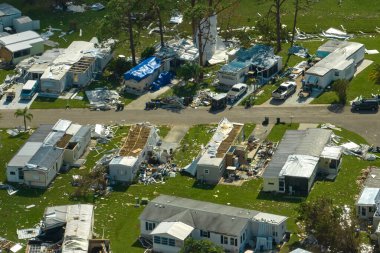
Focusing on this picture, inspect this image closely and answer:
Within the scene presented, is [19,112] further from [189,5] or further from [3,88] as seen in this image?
[189,5]

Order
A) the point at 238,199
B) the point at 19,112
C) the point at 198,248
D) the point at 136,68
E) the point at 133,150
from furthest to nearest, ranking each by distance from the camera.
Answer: the point at 136,68, the point at 19,112, the point at 133,150, the point at 238,199, the point at 198,248

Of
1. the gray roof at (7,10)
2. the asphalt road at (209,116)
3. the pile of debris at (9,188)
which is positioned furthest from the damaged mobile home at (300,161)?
the gray roof at (7,10)

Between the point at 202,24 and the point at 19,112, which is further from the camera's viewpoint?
the point at 202,24

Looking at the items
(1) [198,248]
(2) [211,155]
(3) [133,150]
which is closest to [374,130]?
(2) [211,155]

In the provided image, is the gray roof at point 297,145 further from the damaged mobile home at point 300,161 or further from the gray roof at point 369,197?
the gray roof at point 369,197

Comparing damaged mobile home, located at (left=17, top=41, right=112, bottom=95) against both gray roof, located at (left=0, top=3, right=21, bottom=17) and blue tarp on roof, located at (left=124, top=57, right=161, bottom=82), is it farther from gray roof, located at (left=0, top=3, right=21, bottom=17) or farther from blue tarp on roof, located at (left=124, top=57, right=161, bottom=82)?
gray roof, located at (left=0, top=3, right=21, bottom=17)

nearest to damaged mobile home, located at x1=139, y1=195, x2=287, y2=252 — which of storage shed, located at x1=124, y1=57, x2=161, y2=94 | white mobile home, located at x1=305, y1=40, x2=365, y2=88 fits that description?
white mobile home, located at x1=305, y1=40, x2=365, y2=88

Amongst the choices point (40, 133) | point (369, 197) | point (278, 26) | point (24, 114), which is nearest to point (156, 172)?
point (40, 133)

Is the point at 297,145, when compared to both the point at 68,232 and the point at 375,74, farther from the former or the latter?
the point at 68,232
